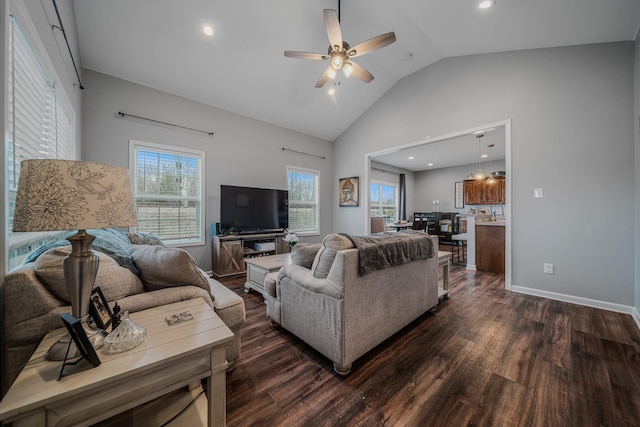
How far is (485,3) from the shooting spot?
261cm

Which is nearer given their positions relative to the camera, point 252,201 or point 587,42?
point 587,42

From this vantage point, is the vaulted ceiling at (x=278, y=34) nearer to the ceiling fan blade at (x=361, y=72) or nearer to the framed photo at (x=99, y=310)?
the ceiling fan blade at (x=361, y=72)

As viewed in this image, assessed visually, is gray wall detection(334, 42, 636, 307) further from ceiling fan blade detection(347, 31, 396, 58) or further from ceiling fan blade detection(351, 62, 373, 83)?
ceiling fan blade detection(347, 31, 396, 58)

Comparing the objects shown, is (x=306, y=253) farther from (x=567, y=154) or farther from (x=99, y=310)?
(x=567, y=154)

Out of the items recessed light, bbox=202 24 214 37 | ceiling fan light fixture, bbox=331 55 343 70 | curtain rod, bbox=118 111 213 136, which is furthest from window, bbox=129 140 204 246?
ceiling fan light fixture, bbox=331 55 343 70

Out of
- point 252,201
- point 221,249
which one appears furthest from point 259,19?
point 221,249

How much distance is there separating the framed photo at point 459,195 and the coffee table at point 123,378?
8747 millimetres

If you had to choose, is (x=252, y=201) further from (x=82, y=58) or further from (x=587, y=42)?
(x=587, y=42)

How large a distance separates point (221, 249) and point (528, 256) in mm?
4414

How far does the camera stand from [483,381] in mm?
1590

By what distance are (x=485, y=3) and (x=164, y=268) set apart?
3.93 m

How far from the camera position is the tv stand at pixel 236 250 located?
3.85 meters

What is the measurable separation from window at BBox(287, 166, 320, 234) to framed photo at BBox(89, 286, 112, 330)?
424 cm

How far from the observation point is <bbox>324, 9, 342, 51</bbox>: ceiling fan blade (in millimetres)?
2232
